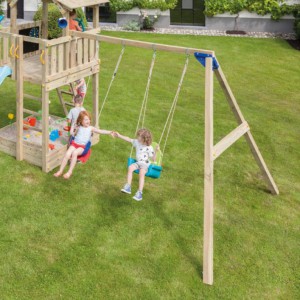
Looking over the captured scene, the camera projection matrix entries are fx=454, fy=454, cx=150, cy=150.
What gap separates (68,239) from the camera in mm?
6840

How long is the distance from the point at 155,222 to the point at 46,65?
337 cm

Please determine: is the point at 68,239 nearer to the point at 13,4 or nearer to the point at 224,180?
the point at 224,180

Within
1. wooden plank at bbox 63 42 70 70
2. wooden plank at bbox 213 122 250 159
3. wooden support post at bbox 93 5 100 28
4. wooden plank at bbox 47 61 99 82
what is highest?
wooden support post at bbox 93 5 100 28

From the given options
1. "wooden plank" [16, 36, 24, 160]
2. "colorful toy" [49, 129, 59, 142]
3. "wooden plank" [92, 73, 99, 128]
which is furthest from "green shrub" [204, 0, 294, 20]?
"wooden plank" [16, 36, 24, 160]

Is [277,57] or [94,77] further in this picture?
[277,57]

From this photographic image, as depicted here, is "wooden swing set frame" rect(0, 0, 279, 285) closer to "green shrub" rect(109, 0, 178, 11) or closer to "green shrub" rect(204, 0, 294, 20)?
"green shrub" rect(109, 0, 178, 11)

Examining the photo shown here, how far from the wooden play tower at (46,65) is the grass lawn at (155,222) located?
1.13 ft

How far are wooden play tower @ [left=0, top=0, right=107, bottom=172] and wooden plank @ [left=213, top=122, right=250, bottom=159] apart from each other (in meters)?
3.00

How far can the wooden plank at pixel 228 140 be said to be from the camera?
6507 millimetres

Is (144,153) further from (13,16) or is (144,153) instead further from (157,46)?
(13,16)

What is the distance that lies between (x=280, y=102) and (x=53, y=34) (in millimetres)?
10987

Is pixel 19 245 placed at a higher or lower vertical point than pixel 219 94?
lower

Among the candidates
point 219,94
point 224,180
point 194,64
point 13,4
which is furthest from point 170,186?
point 194,64

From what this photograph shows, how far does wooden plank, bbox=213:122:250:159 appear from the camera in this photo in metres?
6.51
